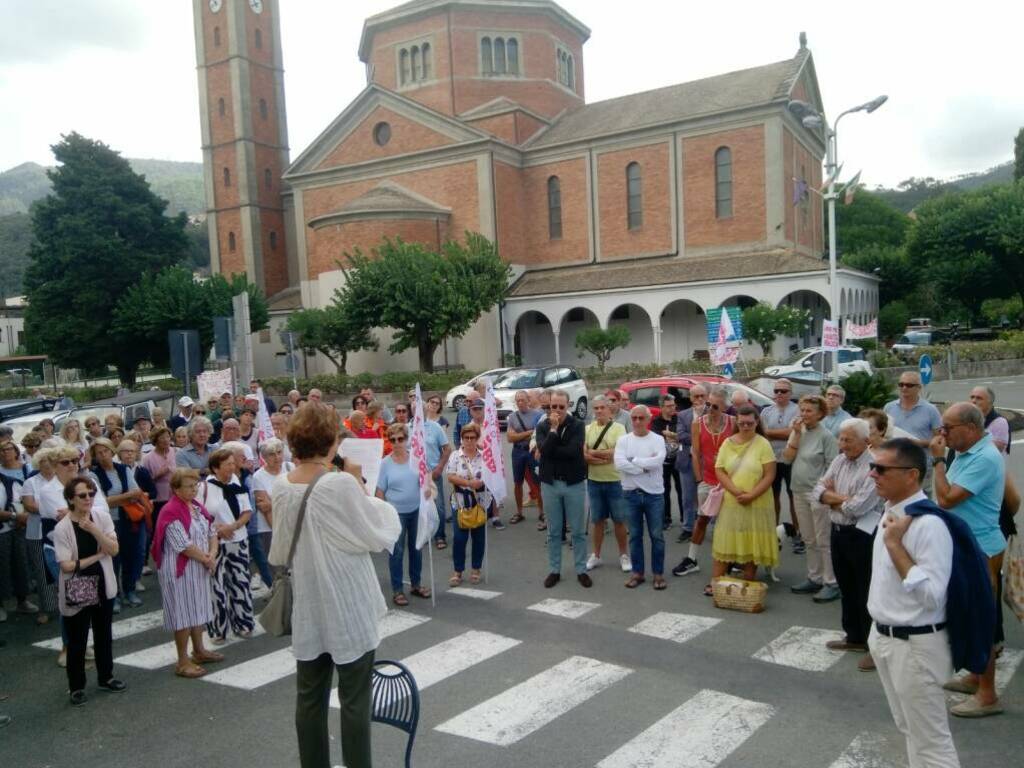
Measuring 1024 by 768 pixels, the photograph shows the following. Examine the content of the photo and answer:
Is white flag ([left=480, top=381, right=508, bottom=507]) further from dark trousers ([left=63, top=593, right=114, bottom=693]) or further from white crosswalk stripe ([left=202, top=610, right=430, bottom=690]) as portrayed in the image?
dark trousers ([left=63, top=593, right=114, bottom=693])

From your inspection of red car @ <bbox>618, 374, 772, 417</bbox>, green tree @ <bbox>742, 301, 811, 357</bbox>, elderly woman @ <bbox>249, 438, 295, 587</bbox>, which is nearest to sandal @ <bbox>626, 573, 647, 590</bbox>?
elderly woman @ <bbox>249, 438, 295, 587</bbox>

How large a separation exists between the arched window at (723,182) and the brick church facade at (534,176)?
0.23 feet

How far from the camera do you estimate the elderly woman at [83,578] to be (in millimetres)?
5594

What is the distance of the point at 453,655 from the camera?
20.6 ft

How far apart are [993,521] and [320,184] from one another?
1680 inches

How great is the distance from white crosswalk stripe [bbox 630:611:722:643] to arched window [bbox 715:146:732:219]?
33.1 meters

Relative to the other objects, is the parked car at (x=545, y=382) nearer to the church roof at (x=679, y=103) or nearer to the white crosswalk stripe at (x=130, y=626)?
the white crosswalk stripe at (x=130, y=626)

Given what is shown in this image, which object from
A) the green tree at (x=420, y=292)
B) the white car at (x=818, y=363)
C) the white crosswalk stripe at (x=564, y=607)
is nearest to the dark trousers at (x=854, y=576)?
the white crosswalk stripe at (x=564, y=607)

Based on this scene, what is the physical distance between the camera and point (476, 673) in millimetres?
5906

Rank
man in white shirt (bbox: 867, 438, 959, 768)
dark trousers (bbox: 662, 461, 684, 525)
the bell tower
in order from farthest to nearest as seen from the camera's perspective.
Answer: the bell tower < dark trousers (bbox: 662, 461, 684, 525) < man in white shirt (bbox: 867, 438, 959, 768)

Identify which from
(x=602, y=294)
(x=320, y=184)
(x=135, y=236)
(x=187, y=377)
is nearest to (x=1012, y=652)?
(x=187, y=377)

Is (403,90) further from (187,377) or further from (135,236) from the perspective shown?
(187,377)

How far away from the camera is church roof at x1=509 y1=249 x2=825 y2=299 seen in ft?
111

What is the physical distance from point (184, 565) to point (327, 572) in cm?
296
